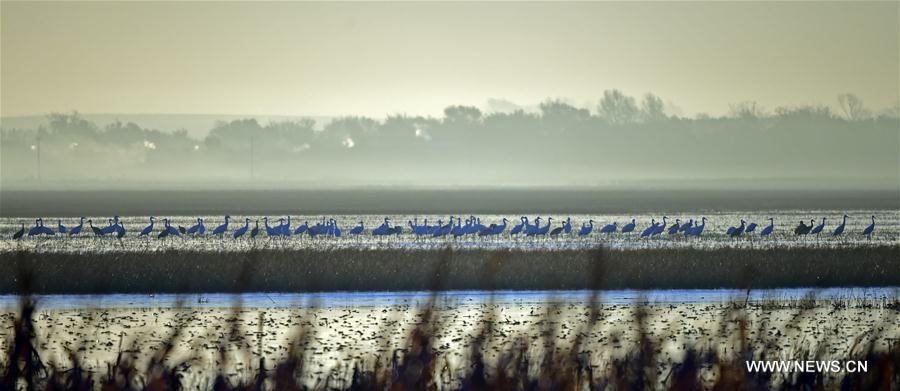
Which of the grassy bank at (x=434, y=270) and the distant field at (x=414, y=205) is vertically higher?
the distant field at (x=414, y=205)

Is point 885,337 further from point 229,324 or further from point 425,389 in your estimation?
point 229,324

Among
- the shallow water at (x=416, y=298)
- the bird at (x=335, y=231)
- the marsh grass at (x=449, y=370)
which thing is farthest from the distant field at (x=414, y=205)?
the marsh grass at (x=449, y=370)

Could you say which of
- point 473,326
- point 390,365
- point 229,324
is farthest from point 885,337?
point 229,324

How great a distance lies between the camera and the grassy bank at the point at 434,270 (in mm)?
27266

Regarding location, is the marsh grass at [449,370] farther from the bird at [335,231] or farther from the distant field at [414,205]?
the distant field at [414,205]

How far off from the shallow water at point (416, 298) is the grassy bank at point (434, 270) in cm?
74

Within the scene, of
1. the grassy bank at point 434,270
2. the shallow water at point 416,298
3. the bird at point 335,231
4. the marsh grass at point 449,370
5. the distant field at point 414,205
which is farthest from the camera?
the distant field at point 414,205

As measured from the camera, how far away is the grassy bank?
89.5ft

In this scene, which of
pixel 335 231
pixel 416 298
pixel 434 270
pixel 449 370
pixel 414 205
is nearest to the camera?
pixel 449 370

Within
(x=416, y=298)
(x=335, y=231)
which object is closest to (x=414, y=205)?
(x=335, y=231)

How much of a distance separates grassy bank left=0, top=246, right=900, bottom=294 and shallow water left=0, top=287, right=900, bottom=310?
2.44 ft

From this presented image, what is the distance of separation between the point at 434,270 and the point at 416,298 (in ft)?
10.9

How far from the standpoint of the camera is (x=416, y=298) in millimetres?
25578

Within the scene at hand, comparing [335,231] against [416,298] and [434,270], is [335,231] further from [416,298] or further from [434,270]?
[416,298]
